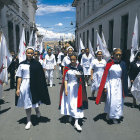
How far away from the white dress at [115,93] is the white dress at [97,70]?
1.98m

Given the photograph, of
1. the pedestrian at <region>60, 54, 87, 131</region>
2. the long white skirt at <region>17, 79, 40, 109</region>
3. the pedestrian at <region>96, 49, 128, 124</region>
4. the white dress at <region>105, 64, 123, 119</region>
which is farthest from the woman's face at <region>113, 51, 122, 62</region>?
the long white skirt at <region>17, 79, 40, 109</region>

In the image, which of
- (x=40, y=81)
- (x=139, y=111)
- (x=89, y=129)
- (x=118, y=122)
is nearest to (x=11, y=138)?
(x=40, y=81)

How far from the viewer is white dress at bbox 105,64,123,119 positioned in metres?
4.46

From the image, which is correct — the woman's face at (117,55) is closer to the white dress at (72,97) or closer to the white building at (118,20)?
the white dress at (72,97)

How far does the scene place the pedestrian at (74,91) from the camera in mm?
4242

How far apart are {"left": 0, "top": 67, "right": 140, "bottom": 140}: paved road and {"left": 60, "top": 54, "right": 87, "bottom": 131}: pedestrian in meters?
0.36

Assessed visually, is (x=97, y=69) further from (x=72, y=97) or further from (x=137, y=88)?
(x=72, y=97)

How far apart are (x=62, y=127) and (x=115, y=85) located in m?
1.69

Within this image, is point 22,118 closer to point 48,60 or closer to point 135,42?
point 48,60

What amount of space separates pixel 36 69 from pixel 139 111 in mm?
3463

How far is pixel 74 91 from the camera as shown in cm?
430

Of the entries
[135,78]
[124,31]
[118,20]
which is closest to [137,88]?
[135,78]

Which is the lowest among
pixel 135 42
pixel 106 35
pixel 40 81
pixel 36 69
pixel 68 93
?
pixel 68 93

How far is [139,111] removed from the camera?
5500mm
